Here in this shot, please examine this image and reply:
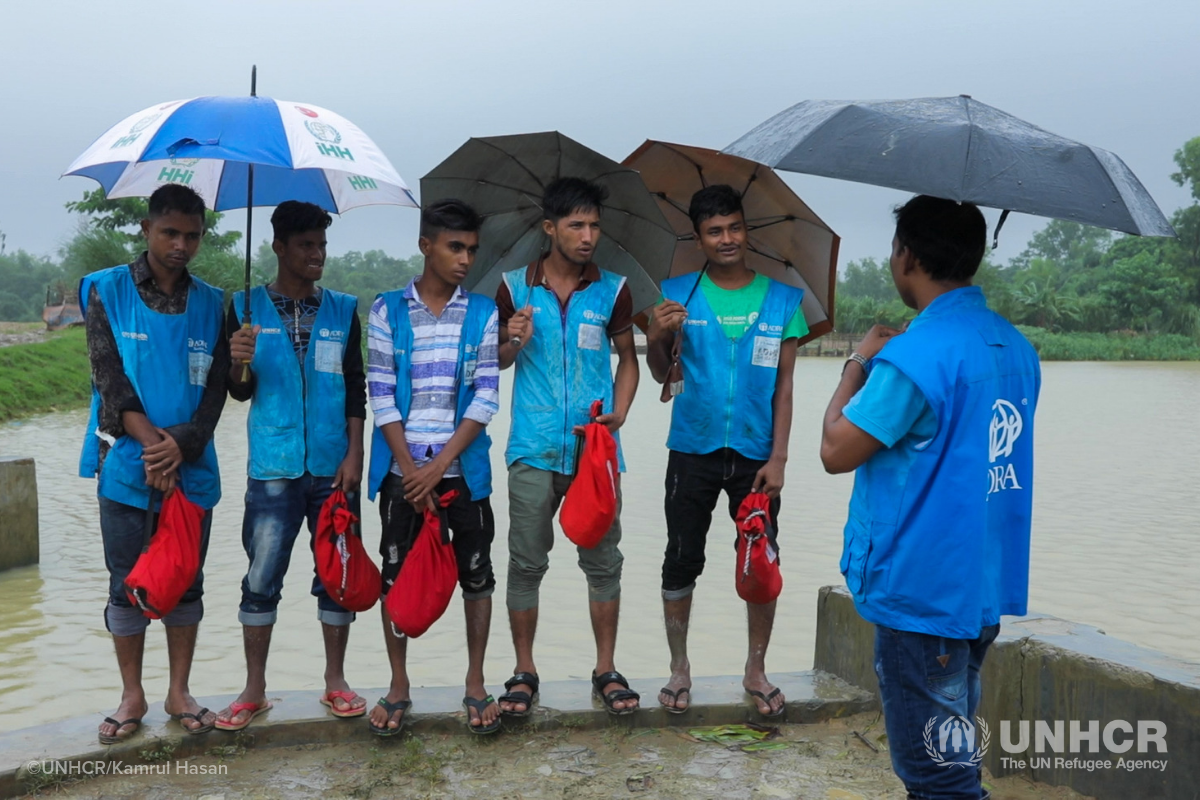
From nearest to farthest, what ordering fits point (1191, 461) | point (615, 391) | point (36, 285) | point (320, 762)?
point (320, 762) → point (615, 391) → point (1191, 461) → point (36, 285)

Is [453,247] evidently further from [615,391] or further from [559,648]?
[559,648]

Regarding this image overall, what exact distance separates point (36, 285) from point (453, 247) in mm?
96659

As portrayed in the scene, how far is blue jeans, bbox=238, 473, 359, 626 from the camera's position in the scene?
3.62 m

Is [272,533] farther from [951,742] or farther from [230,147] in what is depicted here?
[951,742]

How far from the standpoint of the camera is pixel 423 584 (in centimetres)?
354

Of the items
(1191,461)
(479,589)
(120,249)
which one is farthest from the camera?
(120,249)

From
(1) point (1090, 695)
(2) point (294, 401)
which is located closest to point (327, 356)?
(2) point (294, 401)

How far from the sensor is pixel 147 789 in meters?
3.28

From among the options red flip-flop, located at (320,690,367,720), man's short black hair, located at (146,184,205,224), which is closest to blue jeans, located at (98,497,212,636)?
red flip-flop, located at (320,690,367,720)

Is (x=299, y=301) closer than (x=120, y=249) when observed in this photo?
Yes

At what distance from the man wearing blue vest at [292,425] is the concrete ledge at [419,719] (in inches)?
3.3

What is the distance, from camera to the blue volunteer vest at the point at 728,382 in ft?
12.7

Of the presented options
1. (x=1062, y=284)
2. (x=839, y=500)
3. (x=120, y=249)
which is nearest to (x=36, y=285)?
(x=120, y=249)

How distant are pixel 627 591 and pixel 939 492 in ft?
15.9
